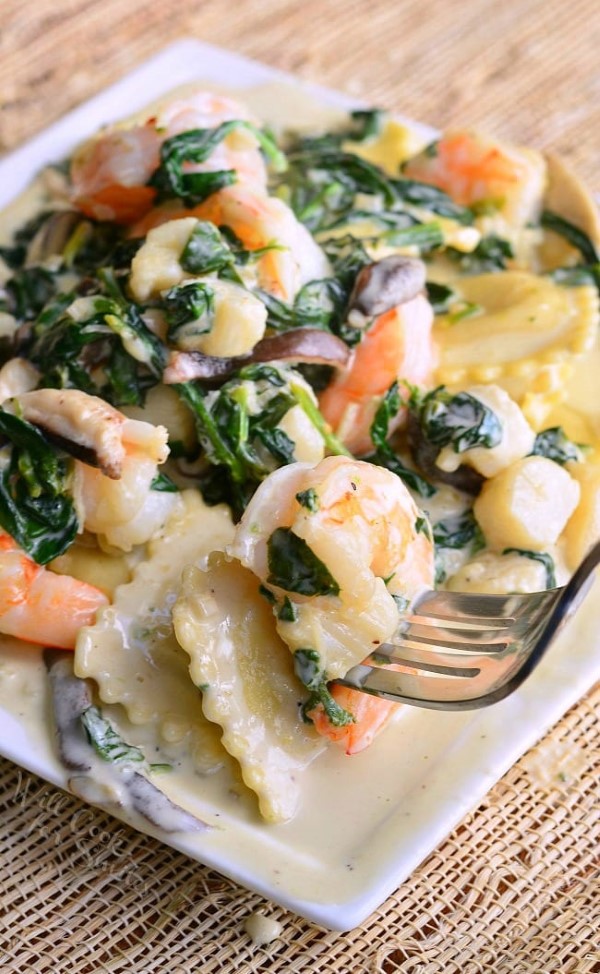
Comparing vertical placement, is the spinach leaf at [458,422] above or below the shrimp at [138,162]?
below

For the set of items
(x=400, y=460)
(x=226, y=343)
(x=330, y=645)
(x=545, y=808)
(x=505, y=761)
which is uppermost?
(x=226, y=343)

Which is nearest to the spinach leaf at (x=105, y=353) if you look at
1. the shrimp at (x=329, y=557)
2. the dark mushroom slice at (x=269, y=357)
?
the dark mushroom slice at (x=269, y=357)

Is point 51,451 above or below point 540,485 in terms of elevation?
above

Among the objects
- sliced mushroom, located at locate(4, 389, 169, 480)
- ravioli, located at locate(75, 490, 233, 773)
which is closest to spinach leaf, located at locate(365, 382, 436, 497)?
ravioli, located at locate(75, 490, 233, 773)

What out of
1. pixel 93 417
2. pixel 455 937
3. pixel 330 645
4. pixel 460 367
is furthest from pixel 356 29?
pixel 455 937

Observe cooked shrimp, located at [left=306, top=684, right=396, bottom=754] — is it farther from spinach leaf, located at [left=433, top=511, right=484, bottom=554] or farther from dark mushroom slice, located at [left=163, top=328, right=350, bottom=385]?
dark mushroom slice, located at [left=163, top=328, right=350, bottom=385]

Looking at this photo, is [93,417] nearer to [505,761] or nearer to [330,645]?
[330,645]

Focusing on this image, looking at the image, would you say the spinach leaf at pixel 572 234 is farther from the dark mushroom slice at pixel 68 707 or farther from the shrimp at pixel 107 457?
the dark mushroom slice at pixel 68 707
